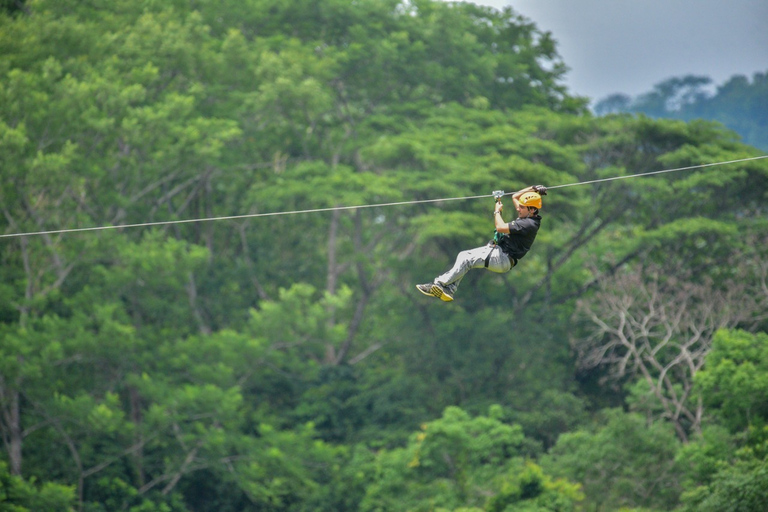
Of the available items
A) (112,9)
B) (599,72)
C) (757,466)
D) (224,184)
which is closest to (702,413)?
(757,466)

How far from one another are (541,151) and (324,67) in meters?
5.15

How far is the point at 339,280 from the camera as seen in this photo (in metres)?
24.4

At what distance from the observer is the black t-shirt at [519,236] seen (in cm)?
747

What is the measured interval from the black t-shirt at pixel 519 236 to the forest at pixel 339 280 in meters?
9.73

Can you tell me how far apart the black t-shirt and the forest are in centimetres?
973

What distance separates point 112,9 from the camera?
846 inches

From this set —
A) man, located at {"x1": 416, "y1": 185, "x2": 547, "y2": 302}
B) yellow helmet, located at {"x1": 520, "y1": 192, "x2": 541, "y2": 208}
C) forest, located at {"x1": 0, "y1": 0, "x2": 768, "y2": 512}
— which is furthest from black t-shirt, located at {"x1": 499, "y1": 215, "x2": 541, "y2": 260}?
forest, located at {"x1": 0, "y1": 0, "x2": 768, "y2": 512}

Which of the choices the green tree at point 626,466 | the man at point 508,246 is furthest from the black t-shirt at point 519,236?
the green tree at point 626,466

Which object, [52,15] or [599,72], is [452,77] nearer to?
[52,15]

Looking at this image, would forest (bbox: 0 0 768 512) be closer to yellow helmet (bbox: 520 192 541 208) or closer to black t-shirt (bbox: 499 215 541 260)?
black t-shirt (bbox: 499 215 541 260)

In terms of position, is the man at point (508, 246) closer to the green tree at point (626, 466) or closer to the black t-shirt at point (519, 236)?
the black t-shirt at point (519, 236)

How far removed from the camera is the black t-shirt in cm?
747

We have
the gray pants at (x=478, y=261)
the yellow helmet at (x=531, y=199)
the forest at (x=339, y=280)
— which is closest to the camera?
the yellow helmet at (x=531, y=199)

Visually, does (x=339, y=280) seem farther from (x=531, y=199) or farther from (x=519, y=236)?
(x=531, y=199)
